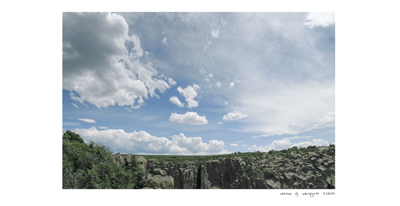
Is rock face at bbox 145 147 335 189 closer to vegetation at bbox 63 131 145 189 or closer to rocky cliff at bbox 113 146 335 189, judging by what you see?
rocky cliff at bbox 113 146 335 189

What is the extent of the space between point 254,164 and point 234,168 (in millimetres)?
2337

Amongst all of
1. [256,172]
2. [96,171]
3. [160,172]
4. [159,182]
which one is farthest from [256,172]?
[96,171]

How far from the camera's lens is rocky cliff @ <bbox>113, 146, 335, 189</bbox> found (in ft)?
42.9

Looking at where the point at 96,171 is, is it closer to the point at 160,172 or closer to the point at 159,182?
the point at 159,182

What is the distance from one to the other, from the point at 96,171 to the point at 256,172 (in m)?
14.2

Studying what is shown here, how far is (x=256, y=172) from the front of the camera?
51.8 feet

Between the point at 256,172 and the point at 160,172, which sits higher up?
the point at 160,172

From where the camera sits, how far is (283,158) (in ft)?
53.3

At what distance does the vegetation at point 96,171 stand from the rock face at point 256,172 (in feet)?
4.85

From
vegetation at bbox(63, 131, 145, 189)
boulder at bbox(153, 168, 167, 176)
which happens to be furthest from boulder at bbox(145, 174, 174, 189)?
boulder at bbox(153, 168, 167, 176)
